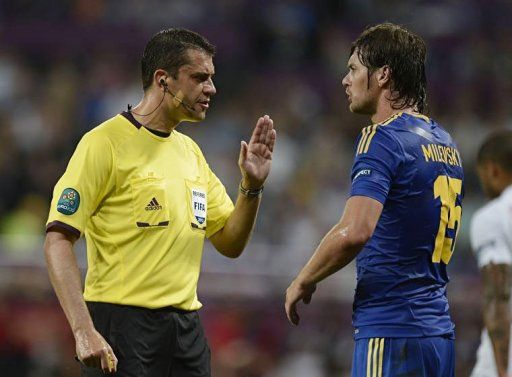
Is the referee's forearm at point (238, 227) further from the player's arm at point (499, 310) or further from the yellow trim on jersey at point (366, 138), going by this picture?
the player's arm at point (499, 310)

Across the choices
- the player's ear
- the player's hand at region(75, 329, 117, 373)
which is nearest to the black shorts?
the player's hand at region(75, 329, 117, 373)

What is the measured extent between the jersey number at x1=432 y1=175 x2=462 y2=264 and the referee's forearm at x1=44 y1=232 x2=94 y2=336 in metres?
1.67

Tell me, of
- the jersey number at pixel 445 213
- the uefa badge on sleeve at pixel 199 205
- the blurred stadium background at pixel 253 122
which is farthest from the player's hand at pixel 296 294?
the blurred stadium background at pixel 253 122

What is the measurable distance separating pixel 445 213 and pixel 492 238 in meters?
1.28

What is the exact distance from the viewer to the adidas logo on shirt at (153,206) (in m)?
5.55

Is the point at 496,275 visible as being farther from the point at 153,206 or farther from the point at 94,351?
the point at 94,351

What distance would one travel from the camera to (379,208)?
16.5 feet

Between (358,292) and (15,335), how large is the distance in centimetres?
558

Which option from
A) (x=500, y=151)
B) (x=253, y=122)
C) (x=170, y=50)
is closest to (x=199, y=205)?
(x=170, y=50)

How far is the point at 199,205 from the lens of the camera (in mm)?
5812

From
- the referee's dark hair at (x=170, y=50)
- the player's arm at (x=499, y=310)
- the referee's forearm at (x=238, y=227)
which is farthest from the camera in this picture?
the player's arm at (x=499, y=310)

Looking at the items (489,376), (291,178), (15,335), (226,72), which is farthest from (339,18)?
(489,376)

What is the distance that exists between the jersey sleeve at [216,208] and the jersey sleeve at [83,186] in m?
0.77

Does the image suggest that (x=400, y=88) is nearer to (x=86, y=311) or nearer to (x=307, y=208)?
(x=86, y=311)
